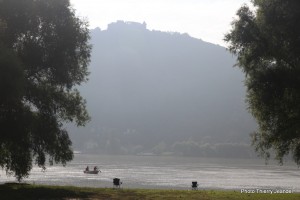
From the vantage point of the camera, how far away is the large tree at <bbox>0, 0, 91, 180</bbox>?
37.7 m

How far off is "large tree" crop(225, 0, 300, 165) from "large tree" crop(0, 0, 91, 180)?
1543 centimetres

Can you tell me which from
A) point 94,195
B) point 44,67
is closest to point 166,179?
point 44,67

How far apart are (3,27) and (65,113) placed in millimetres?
11543

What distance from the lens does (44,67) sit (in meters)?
39.7

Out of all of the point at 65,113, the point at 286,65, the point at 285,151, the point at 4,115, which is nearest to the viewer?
the point at 4,115

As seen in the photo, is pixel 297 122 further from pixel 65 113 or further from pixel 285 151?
pixel 65 113

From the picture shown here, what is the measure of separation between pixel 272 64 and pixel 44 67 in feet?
68.8

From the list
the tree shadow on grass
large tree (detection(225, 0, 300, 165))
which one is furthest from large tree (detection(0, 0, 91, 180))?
large tree (detection(225, 0, 300, 165))

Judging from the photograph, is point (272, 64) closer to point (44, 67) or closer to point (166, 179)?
point (44, 67)

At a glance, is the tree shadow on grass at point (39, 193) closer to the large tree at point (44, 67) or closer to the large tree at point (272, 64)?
the large tree at point (44, 67)

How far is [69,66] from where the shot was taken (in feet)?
133

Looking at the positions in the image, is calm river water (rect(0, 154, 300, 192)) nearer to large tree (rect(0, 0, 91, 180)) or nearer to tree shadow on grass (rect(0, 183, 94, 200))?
large tree (rect(0, 0, 91, 180))

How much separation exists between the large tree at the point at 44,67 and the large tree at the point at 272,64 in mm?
15434

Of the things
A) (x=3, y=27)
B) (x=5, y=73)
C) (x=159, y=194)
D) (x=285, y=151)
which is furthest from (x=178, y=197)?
(x=3, y=27)
